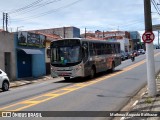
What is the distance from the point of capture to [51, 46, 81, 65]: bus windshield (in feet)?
82.4

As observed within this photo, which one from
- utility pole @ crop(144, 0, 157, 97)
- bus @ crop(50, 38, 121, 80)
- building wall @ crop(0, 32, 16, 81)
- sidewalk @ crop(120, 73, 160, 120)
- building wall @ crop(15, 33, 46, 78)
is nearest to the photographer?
sidewalk @ crop(120, 73, 160, 120)

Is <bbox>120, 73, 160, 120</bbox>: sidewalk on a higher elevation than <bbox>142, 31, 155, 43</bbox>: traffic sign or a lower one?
lower

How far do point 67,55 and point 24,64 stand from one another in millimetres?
10574

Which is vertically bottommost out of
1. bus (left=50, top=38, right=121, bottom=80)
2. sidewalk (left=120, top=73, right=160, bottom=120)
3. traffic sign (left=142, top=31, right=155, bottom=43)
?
sidewalk (left=120, top=73, right=160, bottom=120)

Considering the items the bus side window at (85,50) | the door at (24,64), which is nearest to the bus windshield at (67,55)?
the bus side window at (85,50)

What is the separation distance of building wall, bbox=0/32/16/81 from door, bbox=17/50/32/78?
113 centimetres

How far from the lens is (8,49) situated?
31.7 m

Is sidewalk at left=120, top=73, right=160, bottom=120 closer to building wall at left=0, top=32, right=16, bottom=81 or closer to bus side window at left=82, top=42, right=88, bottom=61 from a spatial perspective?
bus side window at left=82, top=42, right=88, bottom=61

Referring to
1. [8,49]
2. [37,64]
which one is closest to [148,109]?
[8,49]

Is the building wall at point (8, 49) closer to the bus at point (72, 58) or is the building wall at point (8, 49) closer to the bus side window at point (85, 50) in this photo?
the bus at point (72, 58)

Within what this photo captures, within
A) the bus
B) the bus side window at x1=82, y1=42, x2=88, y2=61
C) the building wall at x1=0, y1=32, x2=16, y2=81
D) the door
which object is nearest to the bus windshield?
the bus

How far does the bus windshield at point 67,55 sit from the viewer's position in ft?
82.4

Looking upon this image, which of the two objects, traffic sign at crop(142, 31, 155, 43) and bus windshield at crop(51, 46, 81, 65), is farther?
bus windshield at crop(51, 46, 81, 65)

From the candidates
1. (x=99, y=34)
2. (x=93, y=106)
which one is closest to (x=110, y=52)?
(x=93, y=106)
